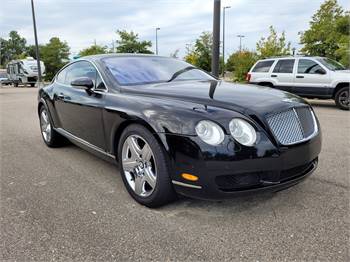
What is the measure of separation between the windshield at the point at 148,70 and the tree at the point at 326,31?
16.3 meters

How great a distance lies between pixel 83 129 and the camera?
13.3 ft

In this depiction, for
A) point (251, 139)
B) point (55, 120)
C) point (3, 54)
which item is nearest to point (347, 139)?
→ point (251, 139)

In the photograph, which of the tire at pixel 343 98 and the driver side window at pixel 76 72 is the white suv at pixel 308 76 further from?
the driver side window at pixel 76 72

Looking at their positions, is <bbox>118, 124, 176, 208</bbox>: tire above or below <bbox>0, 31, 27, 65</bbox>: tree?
below

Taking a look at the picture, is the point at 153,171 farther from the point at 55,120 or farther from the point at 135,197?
the point at 55,120

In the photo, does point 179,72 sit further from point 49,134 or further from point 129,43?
point 129,43

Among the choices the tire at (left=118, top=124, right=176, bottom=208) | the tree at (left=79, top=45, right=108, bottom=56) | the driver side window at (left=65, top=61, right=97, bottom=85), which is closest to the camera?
the tire at (left=118, top=124, right=176, bottom=208)

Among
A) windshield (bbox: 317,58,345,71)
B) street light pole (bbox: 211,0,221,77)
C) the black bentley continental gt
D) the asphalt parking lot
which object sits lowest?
the asphalt parking lot

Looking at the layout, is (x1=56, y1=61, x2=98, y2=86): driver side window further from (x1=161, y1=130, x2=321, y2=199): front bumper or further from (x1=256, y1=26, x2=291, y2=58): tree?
(x1=256, y1=26, x2=291, y2=58): tree

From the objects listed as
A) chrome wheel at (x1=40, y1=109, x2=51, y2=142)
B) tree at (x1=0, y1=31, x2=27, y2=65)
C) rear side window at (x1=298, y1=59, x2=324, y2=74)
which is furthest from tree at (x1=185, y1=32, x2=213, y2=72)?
tree at (x1=0, y1=31, x2=27, y2=65)

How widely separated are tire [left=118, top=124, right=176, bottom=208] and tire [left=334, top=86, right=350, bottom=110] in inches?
326

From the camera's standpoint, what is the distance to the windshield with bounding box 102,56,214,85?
3.72 meters

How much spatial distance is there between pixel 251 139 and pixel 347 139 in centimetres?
376

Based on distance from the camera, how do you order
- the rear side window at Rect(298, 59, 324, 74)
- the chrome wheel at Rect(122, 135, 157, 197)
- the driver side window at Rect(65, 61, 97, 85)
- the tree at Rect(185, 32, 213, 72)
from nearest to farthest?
the chrome wheel at Rect(122, 135, 157, 197), the driver side window at Rect(65, 61, 97, 85), the rear side window at Rect(298, 59, 324, 74), the tree at Rect(185, 32, 213, 72)
